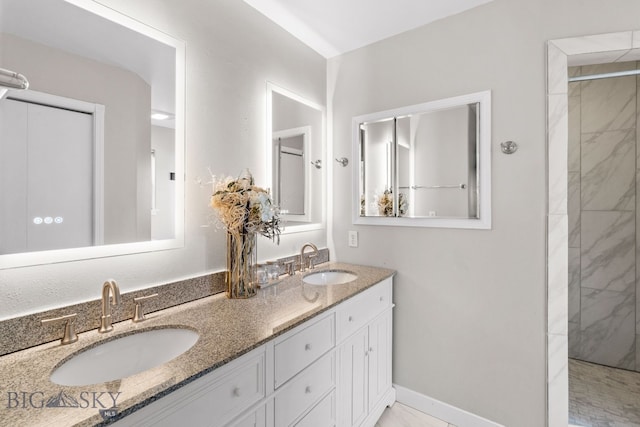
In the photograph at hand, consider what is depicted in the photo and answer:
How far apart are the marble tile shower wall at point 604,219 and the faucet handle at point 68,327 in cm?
312

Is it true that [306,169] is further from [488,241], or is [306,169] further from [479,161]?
[488,241]

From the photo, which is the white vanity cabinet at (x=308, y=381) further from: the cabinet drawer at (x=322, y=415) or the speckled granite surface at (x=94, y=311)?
the speckled granite surface at (x=94, y=311)

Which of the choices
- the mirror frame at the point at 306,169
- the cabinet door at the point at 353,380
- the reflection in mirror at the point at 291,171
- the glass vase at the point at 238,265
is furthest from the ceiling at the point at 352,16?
the cabinet door at the point at 353,380

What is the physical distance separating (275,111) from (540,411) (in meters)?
2.17

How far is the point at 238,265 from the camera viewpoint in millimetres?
1469

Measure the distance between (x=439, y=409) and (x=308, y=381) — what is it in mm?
1110

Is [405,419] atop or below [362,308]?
below

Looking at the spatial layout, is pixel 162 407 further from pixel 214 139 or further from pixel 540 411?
pixel 540 411

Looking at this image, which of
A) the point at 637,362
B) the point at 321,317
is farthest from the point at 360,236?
the point at 637,362

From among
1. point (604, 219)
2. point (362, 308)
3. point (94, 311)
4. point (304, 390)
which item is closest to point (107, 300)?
point (94, 311)

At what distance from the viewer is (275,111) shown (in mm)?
1915

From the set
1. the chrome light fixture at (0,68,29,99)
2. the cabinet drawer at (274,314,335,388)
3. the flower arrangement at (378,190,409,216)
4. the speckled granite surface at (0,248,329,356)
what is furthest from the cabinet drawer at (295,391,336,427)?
the chrome light fixture at (0,68,29,99)

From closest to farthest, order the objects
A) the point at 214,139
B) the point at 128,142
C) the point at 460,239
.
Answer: the point at 128,142 → the point at 214,139 → the point at 460,239

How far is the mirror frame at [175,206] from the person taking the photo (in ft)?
3.36
